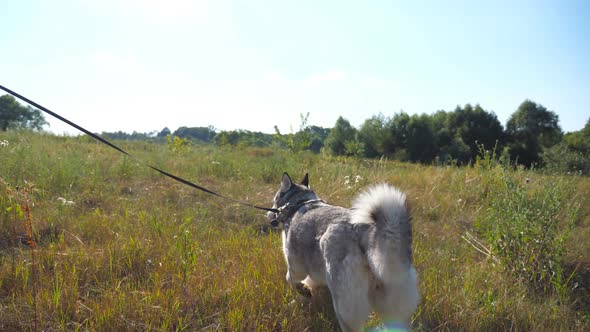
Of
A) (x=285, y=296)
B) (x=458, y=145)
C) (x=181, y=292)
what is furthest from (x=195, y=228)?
(x=458, y=145)

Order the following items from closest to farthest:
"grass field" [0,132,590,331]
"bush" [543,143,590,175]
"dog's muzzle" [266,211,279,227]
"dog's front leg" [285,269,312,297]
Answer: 1. "grass field" [0,132,590,331]
2. "dog's front leg" [285,269,312,297]
3. "dog's muzzle" [266,211,279,227]
4. "bush" [543,143,590,175]

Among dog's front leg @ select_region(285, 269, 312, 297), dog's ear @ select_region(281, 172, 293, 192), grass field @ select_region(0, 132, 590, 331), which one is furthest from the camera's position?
dog's ear @ select_region(281, 172, 293, 192)

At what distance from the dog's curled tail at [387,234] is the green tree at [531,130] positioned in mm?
51070

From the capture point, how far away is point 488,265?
3650 millimetres

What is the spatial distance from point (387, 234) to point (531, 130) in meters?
55.4

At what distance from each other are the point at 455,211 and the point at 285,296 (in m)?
3.96

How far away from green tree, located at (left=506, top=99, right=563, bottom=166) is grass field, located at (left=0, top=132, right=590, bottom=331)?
47.4 meters

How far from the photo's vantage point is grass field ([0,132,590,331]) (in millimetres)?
2482

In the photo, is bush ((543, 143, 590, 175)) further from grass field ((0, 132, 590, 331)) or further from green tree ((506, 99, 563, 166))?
green tree ((506, 99, 563, 166))

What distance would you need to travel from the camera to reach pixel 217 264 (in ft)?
11.1

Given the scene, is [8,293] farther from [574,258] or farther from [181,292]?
[574,258]

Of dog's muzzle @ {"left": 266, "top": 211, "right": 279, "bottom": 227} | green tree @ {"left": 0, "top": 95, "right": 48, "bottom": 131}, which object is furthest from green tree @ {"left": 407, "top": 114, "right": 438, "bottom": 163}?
green tree @ {"left": 0, "top": 95, "right": 48, "bottom": 131}

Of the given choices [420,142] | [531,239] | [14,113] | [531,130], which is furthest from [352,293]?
[14,113]

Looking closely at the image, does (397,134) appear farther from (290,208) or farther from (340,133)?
(290,208)
